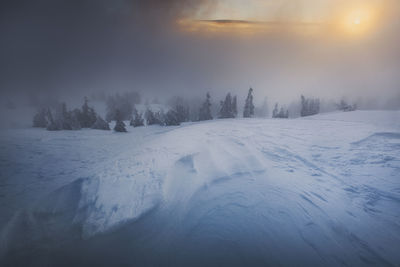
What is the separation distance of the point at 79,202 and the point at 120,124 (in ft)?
51.2

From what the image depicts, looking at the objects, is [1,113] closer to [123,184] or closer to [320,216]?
[123,184]

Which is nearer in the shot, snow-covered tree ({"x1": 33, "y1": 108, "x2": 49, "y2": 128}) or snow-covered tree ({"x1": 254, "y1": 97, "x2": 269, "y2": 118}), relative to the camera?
snow-covered tree ({"x1": 33, "y1": 108, "x2": 49, "y2": 128})

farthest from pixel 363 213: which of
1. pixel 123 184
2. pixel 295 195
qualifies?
pixel 123 184

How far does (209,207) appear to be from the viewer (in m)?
5.01

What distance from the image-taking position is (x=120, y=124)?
1923cm

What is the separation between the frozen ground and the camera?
11.8 feet

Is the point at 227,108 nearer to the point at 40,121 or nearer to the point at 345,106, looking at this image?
the point at 345,106

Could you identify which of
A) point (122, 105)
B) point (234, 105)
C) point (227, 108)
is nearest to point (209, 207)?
point (227, 108)

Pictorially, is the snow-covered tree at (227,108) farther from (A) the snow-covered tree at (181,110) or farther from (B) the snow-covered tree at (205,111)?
(A) the snow-covered tree at (181,110)

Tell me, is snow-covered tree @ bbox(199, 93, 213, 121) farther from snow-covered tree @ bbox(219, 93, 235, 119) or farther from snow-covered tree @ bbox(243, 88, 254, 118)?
snow-covered tree @ bbox(243, 88, 254, 118)

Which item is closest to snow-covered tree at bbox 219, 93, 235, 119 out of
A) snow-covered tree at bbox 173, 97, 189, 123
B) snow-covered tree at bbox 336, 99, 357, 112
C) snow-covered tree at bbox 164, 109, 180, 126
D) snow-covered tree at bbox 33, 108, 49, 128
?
snow-covered tree at bbox 173, 97, 189, 123

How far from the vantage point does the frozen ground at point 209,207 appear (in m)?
3.61

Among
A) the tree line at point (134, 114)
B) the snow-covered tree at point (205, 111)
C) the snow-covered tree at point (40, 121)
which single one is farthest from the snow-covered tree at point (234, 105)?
the snow-covered tree at point (40, 121)

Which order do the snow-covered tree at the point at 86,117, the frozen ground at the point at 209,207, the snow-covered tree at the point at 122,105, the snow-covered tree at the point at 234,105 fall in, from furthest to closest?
the snow-covered tree at the point at 122,105
the snow-covered tree at the point at 234,105
the snow-covered tree at the point at 86,117
the frozen ground at the point at 209,207
